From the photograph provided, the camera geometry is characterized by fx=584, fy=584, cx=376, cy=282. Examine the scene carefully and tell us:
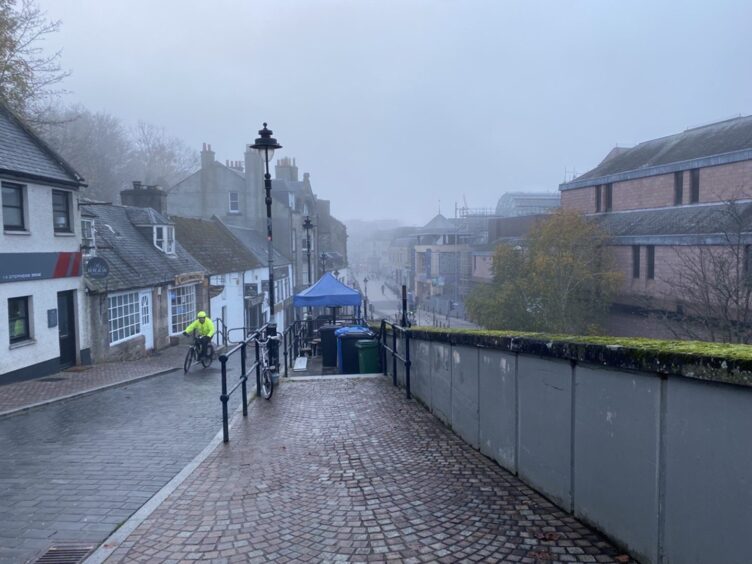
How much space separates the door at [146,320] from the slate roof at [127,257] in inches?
19.0

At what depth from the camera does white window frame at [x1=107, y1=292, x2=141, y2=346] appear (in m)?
18.9

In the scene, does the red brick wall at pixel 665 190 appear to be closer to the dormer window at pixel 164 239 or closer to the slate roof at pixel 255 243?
the slate roof at pixel 255 243

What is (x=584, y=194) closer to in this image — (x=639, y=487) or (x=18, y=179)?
(x=18, y=179)

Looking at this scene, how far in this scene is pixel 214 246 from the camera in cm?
3216

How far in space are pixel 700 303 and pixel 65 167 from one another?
82.5 feet

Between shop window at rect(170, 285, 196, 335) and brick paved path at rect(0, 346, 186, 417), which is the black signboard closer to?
shop window at rect(170, 285, 196, 335)

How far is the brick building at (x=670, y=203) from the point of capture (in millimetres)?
29047

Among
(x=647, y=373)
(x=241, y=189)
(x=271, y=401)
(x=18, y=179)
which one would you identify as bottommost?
(x=271, y=401)

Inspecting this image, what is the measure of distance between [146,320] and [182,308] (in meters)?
3.39

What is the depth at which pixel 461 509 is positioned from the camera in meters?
5.05

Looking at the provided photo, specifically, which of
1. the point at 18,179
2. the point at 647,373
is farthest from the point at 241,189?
the point at 647,373

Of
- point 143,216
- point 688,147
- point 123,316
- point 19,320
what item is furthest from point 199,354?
point 688,147

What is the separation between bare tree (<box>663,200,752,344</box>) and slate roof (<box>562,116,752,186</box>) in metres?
5.03

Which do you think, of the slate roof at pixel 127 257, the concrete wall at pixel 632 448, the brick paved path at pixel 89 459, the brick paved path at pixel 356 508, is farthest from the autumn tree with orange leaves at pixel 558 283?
the concrete wall at pixel 632 448
